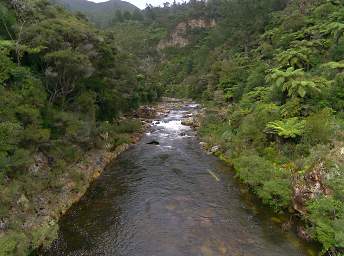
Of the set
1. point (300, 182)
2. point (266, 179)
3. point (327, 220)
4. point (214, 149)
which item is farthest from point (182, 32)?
point (327, 220)

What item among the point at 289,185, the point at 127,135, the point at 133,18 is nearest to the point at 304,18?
the point at 127,135

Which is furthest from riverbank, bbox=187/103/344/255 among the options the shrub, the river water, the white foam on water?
the white foam on water

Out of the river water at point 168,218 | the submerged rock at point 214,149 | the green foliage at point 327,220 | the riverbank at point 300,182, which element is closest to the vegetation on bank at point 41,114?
the river water at point 168,218

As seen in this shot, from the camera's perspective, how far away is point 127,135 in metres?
29.9

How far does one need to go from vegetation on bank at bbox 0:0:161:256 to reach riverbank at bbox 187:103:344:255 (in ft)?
32.3

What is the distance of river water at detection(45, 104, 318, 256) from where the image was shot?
13.2 metres

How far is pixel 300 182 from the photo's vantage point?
51.7 feet

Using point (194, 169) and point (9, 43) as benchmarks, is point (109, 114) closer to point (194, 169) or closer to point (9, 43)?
point (194, 169)

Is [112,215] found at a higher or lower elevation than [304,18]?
lower

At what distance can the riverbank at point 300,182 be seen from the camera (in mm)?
13117

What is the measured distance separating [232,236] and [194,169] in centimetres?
848

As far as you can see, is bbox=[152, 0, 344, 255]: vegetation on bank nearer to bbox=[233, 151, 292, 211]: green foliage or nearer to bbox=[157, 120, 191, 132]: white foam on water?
bbox=[233, 151, 292, 211]: green foliage

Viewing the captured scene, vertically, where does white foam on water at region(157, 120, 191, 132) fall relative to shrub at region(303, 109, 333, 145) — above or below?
below

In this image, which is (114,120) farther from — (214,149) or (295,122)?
(295,122)
